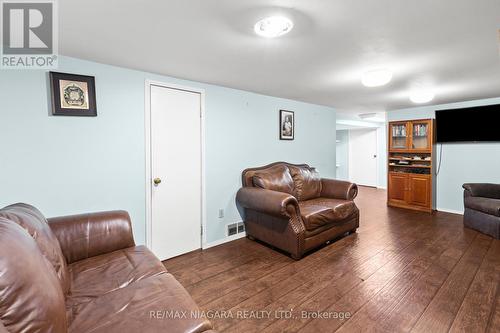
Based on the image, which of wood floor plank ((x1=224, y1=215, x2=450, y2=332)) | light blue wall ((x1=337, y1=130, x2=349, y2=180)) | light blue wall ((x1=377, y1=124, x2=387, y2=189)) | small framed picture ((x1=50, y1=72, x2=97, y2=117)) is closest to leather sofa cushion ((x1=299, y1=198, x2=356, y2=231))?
wood floor plank ((x1=224, y1=215, x2=450, y2=332))

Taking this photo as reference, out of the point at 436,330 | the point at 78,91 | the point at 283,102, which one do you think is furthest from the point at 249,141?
the point at 436,330

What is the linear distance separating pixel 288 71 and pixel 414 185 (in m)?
3.86

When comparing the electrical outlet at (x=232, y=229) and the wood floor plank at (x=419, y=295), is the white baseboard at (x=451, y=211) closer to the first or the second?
the wood floor plank at (x=419, y=295)

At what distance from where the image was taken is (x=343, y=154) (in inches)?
330

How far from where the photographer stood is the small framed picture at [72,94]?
6.95ft

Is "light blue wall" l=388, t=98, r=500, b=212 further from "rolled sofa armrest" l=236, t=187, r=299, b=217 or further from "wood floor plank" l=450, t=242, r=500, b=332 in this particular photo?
"rolled sofa armrest" l=236, t=187, r=299, b=217

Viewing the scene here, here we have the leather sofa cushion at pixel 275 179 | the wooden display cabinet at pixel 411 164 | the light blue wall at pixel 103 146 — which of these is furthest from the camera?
the wooden display cabinet at pixel 411 164

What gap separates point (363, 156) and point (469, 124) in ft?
11.7

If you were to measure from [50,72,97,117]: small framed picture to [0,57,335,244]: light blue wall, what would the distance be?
6cm

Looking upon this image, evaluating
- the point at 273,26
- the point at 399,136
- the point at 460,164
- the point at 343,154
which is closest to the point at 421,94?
the point at 399,136

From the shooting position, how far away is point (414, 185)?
4.84 m

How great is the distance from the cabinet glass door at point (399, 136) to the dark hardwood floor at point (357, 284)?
86.3 inches

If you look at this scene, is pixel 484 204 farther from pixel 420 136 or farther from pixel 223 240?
pixel 223 240

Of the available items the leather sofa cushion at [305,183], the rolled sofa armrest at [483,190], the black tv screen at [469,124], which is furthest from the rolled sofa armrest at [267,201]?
the black tv screen at [469,124]
